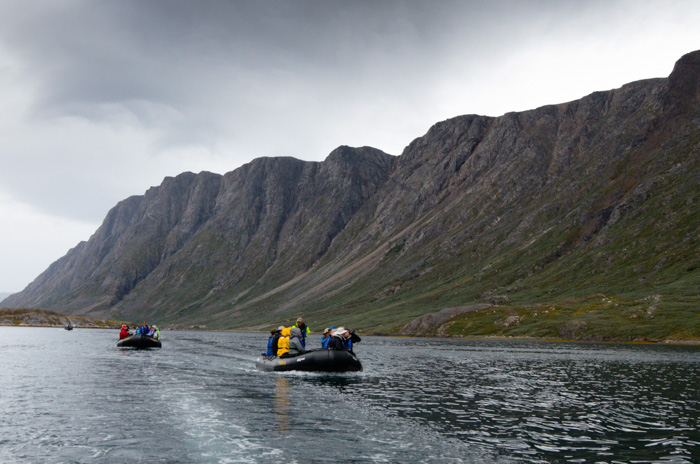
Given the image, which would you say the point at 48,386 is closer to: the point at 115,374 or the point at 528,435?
the point at 115,374

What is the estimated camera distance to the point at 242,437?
81.5 ft

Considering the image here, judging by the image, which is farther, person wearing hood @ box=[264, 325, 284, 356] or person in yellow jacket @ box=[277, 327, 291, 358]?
person wearing hood @ box=[264, 325, 284, 356]

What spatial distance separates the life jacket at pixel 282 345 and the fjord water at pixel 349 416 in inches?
107

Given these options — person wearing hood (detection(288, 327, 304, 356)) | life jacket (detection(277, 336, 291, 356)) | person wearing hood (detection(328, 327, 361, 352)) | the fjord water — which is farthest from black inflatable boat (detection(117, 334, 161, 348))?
person wearing hood (detection(328, 327, 361, 352))

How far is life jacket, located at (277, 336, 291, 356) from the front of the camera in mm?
53125

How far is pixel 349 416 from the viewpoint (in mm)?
30016

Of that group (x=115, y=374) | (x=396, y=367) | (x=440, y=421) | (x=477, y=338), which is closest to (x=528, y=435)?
(x=440, y=421)

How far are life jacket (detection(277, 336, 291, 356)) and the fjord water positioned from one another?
271 cm

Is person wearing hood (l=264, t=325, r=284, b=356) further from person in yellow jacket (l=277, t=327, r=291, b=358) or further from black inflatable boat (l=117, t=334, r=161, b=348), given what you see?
black inflatable boat (l=117, t=334, r=161, b=348)

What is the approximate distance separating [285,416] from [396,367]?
32.5 metres

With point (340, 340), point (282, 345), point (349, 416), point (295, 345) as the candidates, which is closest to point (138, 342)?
point (282, 345)

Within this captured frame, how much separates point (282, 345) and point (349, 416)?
2462 centimetres

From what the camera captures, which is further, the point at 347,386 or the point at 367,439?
the point at 347,386

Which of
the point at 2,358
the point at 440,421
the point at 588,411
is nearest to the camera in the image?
the point at 440,421
